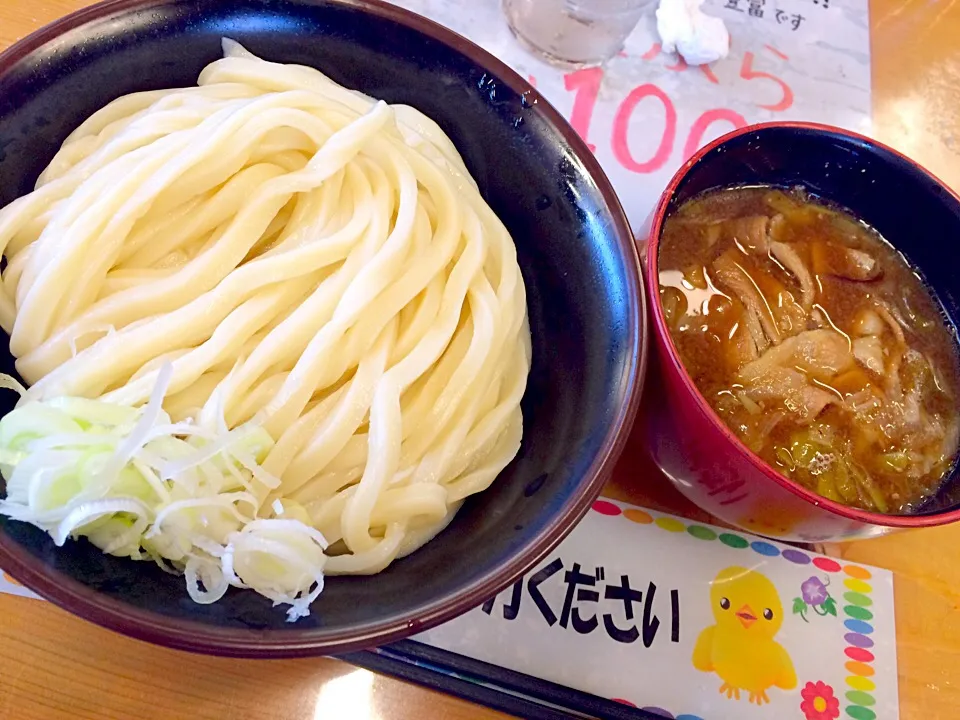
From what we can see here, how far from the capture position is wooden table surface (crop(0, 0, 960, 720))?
1204 mm

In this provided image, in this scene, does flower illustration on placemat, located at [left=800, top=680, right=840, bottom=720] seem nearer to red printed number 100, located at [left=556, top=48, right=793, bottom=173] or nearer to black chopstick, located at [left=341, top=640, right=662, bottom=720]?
black chopstick, located at [left=341, top=640, right=662, bottom=720]

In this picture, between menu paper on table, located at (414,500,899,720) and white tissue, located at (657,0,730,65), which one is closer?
menu paper on table, located at (414,500,899,720)

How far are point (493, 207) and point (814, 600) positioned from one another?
1.01 meters

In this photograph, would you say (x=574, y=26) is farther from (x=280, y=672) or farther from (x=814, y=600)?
(x=280, y=672)

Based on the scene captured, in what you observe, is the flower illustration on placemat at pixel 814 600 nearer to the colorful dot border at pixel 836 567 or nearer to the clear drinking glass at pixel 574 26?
the colorful dot border at pixel 836 567

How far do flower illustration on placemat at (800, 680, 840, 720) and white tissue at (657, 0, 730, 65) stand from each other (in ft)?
5.33

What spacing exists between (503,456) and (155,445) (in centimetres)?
58

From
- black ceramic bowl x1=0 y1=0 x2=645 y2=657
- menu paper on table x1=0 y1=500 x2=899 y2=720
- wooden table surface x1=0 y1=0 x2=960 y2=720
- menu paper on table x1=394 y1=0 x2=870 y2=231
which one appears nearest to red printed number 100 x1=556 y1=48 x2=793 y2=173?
menu paper on table x1=394 y1=0 x2=870 y2=231

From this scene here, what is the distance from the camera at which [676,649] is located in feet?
4.59

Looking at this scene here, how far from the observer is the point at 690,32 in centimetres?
212

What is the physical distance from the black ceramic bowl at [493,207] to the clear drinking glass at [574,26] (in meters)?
0.69

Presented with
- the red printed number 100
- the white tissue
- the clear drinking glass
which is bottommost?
the red printed number 100

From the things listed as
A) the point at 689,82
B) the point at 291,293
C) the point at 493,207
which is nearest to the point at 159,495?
the point at 291,293

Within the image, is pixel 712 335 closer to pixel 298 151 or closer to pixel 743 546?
pixel 743 546
